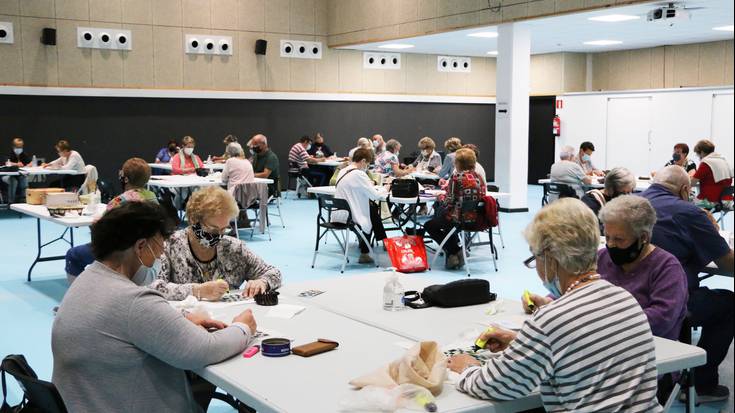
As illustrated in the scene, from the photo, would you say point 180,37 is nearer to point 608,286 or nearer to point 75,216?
point 75,216

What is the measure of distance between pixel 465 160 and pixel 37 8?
9712 mm

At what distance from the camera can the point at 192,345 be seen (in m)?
2.59

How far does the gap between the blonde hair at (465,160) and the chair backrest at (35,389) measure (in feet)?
19.8

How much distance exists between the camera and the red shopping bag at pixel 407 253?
7.83 meters

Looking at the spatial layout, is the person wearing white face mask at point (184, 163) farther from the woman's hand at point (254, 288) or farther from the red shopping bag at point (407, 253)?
the woman's hand at point (254, 288)

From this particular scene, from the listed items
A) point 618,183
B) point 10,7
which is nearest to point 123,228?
point 618,183

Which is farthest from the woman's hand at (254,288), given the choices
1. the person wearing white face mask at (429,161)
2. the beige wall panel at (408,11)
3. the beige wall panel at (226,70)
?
the beige wall panel at (226,70)

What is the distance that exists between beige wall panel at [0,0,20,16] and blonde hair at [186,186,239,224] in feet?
38.9

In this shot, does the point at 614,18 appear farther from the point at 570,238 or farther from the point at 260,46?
the point at 570,238

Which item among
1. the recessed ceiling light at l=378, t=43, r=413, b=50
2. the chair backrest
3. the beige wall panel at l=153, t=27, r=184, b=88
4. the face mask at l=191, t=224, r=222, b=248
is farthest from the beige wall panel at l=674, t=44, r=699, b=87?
the chair backrest

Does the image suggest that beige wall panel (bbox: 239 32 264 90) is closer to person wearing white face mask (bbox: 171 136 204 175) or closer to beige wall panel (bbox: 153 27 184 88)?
beige wall panel (bbox: 153 27 184 88)

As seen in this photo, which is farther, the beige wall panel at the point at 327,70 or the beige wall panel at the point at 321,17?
the beige wall panel at the point at 327,70

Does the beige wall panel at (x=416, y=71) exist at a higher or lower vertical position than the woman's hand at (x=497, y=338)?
higher

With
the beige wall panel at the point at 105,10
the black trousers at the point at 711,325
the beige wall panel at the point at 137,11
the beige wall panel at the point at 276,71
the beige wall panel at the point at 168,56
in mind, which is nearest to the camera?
the black trousers at the point at 711,325
